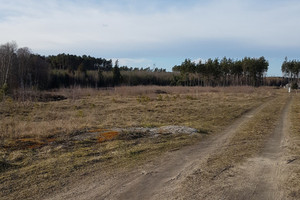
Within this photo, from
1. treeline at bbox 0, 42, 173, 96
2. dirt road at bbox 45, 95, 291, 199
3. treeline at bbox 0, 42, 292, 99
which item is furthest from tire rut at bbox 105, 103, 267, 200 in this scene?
treeline at bbox 0, 42, 292, 99

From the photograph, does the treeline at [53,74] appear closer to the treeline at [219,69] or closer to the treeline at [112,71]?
the treeline at [112,71]

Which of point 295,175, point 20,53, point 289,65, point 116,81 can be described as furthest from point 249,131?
point 289,65

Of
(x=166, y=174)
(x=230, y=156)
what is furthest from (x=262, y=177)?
(x=166, y=174)

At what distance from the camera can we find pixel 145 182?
4.49 meters

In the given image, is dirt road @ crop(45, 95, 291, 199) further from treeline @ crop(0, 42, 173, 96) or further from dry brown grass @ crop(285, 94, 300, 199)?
treeline @ crop(0, 42, 173, 96)

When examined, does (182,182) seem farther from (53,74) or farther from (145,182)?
(53,74)

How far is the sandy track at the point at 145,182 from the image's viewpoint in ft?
13.0

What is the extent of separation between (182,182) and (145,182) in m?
0.67

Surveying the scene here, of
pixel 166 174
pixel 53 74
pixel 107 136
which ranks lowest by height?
pixel 166 174

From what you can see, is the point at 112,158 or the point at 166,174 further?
the point at 112,158

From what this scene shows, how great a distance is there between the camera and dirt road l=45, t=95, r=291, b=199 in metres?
3.96

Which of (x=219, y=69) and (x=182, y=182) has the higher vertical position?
(x=219, y=69)

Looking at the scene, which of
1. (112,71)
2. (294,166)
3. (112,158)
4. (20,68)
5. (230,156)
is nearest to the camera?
(294,166)

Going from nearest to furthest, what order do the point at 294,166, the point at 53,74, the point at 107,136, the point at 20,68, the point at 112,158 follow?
the point at 294,166 → the point at 112,158 → the point at 107,136 → the point at 20,68 → the point at 53,74
